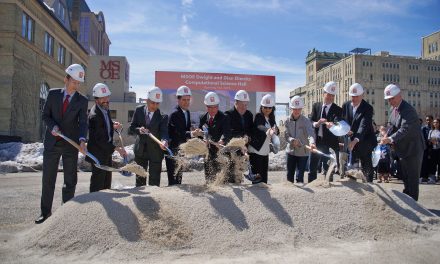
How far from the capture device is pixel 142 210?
4406mm

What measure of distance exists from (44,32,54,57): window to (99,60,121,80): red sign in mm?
14343

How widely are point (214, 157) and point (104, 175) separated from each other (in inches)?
63.8

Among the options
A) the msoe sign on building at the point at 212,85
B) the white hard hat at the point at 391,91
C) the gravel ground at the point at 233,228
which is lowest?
the gravel ground at the point at 233,228

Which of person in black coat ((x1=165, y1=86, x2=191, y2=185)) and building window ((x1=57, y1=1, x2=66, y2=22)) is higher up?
building window ((x1=57, y1=1, x2=66, y2=22))

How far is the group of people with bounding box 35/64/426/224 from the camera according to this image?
523 cm

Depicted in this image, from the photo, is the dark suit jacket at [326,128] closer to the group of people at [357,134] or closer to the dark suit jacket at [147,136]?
the group of people at [357,134]

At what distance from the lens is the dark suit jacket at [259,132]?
19.7 feet

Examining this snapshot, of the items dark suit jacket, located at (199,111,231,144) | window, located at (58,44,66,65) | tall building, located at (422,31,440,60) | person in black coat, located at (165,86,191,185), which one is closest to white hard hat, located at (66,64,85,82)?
person in black coat, located at (165,86,191,185)

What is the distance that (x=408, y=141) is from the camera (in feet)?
19.0

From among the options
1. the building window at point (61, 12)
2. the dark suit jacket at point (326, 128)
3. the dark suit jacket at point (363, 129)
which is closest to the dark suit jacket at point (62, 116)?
the dark suit jacket at point (326, 128)

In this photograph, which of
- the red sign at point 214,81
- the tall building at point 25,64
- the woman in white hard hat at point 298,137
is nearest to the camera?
the woman in white hard hat at point 298,137

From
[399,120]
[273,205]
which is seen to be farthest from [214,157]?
[399,120]

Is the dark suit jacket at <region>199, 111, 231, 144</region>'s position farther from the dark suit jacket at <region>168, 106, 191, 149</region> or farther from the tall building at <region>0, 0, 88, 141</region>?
the tall building at <region>0, 0, 88, 141</region>

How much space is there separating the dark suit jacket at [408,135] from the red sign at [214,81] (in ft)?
75.8
